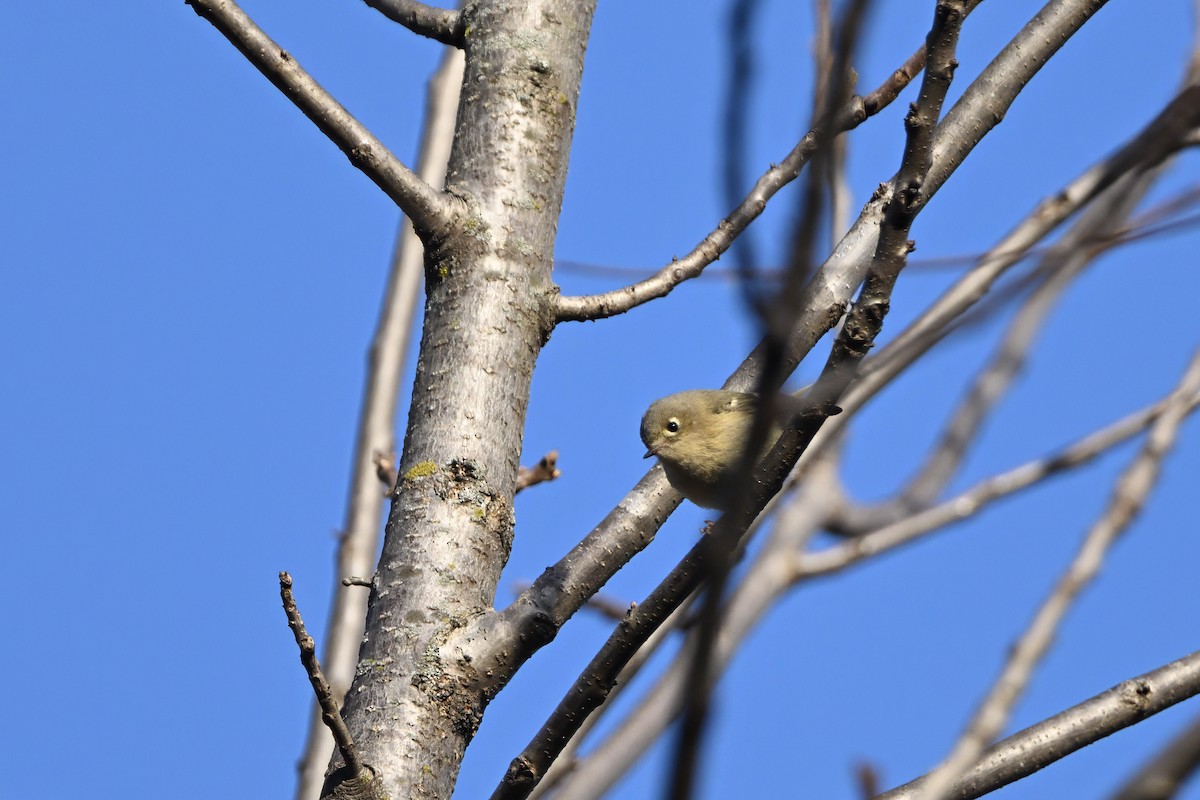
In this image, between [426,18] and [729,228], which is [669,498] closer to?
[729,228]

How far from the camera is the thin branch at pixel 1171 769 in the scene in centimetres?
89

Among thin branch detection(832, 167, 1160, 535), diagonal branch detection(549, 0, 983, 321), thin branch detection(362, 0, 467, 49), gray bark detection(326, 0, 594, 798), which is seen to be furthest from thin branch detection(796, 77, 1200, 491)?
thin branch detection(362, 0, 467, 49)

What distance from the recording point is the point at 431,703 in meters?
2.56

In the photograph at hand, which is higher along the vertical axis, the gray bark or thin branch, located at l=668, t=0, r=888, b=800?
the gray bark

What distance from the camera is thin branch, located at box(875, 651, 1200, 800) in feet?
7.75

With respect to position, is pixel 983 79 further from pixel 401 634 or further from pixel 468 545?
pixel 401 634

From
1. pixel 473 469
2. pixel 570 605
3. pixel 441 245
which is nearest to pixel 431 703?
pixel 570 605

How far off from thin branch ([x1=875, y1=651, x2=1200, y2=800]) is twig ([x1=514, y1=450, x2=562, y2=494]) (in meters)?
2.03

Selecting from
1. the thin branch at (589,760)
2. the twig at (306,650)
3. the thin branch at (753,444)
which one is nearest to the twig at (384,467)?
the thin branch at (589,760)

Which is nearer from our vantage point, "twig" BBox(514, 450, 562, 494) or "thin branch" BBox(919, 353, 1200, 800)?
"thin branch" BBox(919, 353, 1200, 800)

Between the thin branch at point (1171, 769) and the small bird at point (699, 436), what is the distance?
2621mm

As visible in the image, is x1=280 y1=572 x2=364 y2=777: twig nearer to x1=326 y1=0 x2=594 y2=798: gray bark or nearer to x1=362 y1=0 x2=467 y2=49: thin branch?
x1=326 y1=0 x2=594 y2=798: gray bark

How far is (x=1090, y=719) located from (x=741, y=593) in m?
1.95

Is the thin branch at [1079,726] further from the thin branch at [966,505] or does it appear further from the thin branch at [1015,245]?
the thin branch at [966,505]
